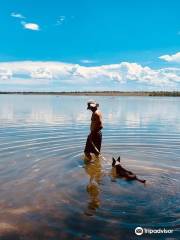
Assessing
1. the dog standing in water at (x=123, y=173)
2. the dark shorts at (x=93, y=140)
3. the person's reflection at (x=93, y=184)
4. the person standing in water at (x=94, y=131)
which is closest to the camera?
the person's reflection at (x=93, y=184)

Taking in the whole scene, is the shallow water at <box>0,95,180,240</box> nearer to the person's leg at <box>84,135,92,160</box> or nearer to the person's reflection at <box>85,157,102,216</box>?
the person's reflection at <box>85,157,102,216</box>

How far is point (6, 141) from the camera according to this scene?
2039 centimetres

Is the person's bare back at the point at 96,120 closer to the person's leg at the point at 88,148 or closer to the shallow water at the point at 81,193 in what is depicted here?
the person's leg at the point at 88,148

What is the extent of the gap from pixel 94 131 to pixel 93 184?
3.97 metres

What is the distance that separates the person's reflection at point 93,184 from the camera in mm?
9539

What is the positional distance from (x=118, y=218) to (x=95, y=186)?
2892 mm

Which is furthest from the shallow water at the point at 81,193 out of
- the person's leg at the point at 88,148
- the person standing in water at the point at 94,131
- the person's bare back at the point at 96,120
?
the person's bare back at the point at 96,120

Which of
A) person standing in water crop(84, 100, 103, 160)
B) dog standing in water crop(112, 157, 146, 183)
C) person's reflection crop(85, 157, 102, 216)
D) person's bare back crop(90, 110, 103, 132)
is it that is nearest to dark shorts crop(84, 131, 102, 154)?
person standing in water crop(84, 100, 103, 160)

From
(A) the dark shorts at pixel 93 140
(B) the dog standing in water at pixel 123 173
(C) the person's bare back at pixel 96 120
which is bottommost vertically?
(B) the dog standing in water at pixel 123 173

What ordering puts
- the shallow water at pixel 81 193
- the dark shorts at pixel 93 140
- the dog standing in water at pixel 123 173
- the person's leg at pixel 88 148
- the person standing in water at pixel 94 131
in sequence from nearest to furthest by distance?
the shallow water at pixel 81 193 → the dog standing in water at pixel 123 173 → the person standing in water at pixel 94 131 → the dark shorts at pixel 93 140 → the person's leg at pixel 88 148

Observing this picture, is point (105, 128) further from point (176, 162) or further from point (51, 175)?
point (51, 175)

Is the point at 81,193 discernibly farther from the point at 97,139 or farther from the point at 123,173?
the point at 97,139

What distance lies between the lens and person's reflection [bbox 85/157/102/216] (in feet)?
31.3

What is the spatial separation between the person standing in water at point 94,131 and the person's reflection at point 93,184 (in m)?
0.48
